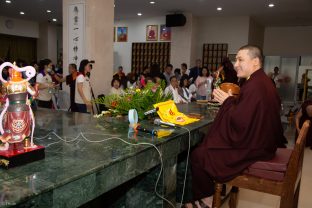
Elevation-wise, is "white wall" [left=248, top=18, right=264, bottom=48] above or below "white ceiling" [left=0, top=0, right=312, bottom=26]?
below

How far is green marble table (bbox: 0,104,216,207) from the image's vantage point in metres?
1.12

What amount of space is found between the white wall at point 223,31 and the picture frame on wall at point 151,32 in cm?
142

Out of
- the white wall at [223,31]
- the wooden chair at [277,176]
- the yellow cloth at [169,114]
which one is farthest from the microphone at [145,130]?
the white wall at [223,31]

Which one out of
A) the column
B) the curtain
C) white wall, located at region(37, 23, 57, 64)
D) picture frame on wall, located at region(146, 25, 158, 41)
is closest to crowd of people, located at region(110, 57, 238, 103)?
the column

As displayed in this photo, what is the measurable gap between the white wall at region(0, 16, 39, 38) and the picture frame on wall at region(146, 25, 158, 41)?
497 centimetres

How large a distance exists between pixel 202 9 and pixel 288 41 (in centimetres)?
448

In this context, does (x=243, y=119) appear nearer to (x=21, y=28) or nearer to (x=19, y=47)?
(x=21, y=28)

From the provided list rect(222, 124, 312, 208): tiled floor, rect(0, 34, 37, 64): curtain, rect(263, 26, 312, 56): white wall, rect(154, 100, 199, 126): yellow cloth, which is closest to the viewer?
rect(154, 100, 199, 126): yellow cloth

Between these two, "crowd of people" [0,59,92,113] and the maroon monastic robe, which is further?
"crowd of people" [0,59,92,113]

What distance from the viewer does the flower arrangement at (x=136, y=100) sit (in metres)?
2.46

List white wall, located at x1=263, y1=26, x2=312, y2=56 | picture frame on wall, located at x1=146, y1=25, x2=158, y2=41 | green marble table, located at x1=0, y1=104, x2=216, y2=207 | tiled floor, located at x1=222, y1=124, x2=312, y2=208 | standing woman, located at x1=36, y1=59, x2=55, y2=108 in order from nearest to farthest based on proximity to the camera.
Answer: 1. green marble table, located at x1=0, y1=104, x2=216, y2=207
2. tiled floor, located at x1=222, y1=124, x2=312, y2=208
3. standing woman, located at x1=36, y1=59, x2=55, y2=108
4. picture frame on wall, located at x1=146, y1=25, x2=158, y2=41
5. white wall, located at x1=263, y1=26, x2=312, y2=56

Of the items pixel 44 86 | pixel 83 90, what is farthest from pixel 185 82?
pixel 44 86

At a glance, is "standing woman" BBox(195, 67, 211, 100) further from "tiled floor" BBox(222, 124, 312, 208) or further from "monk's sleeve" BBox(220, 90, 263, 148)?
"monk's sleeve" BBox(220, 90, 263, 148)

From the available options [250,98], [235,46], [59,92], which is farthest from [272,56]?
[250,98]
